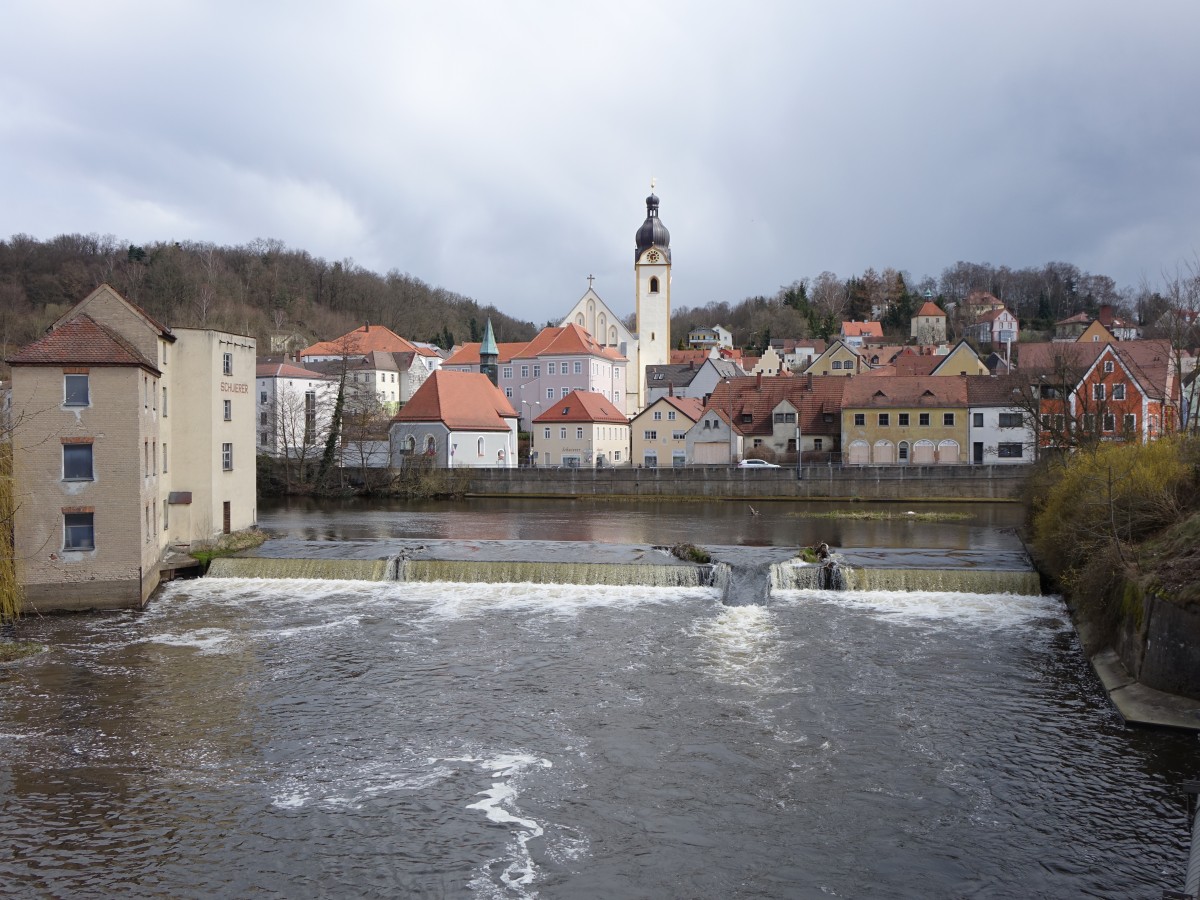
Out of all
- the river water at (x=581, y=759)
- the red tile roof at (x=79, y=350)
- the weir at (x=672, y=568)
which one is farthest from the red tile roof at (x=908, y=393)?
the red tile roof at (x=79, y=350)

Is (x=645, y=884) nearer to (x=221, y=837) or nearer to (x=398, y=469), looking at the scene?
(x=221, y=837)

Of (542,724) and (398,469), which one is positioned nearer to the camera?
(542,724)

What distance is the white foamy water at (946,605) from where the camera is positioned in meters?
24.8

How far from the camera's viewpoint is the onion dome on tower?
343ft

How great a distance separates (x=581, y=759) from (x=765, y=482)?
153ft

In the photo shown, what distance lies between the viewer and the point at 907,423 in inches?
2625

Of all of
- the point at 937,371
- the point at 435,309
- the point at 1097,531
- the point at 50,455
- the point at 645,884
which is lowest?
the point at 645,884

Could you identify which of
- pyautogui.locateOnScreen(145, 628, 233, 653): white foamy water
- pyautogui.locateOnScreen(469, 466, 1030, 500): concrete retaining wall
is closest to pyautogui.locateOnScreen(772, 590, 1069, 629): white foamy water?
pyautogui.locateOnScreen(145, 628, 233, 653): white foamy water

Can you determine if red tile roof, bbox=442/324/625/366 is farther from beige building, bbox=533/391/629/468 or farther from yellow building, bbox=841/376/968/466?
yellow building, bbox=841/376/968/466

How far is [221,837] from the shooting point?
42.2 ft

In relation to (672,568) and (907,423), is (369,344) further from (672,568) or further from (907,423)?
(672,568)

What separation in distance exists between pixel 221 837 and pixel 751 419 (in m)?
61.6

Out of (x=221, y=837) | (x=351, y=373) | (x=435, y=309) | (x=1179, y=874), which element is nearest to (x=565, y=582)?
(x=221, y=837)

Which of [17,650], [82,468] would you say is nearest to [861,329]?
[82,468]
